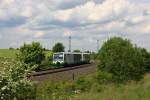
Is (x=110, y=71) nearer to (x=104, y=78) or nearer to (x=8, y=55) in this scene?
(x=104, y=78)

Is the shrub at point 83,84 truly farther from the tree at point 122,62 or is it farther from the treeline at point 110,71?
the tree at point 122,62

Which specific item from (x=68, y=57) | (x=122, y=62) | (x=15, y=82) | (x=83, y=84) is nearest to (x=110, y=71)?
(x=122, y=62)

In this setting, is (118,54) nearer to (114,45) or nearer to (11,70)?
(114,45)

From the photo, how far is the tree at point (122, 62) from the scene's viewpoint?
3431 centimetres

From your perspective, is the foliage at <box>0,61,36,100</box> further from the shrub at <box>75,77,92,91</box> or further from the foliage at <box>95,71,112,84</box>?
the foliage at <box>95,71,112,84</box>

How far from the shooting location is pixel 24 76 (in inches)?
573

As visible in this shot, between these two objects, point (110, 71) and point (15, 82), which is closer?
point (15, 82)

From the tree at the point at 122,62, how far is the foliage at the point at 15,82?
64.4 feet

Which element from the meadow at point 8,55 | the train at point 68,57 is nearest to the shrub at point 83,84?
the meadow at point 8,55

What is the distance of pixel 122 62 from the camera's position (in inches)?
1342

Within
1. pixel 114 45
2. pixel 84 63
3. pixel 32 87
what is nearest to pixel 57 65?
pixel 84 63

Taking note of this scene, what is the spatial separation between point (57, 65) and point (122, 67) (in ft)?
174

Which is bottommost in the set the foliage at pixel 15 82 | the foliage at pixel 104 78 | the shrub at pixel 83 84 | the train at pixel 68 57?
the shrub at pixel 83 84

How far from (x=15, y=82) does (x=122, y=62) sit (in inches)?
817
